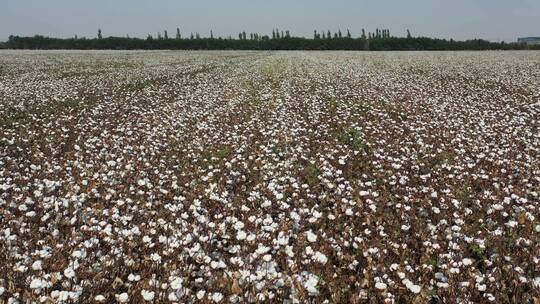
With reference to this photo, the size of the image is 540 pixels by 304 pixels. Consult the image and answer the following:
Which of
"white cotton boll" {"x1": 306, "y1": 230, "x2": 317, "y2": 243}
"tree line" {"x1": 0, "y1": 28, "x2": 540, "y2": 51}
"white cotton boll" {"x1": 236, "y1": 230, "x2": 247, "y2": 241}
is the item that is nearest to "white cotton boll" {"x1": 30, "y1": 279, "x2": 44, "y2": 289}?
"white cotton boll" {"x1": 236, "y1": 230, "x2": 247, "y2": 241}

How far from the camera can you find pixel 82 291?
14.6 ft

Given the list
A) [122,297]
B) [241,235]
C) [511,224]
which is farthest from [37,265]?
[511,224]

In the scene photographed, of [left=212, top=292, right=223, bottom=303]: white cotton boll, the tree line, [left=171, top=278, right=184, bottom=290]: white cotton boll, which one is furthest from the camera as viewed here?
the tree line

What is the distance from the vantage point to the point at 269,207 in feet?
22.5

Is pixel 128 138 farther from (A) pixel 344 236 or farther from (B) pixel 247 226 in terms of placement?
(A) pixel 344 236

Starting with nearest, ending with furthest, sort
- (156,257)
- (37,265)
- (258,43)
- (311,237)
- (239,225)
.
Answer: (37,265) → (156,257) → (311,237) → (239,225) → (258,43)

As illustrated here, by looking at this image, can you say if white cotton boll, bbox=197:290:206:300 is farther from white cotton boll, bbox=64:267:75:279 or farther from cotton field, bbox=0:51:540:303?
white cotton boll, bbox=64:267:75:279

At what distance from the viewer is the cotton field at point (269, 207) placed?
470 centimetres

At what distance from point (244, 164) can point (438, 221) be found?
409 centimetres

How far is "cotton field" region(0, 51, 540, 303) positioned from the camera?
4.70 m

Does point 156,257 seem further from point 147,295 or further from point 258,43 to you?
point 258,43

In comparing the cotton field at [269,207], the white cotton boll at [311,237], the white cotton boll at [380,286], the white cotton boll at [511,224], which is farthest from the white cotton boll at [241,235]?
the white cotton boll at [511,224]

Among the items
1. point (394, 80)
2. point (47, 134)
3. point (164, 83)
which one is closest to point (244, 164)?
point (47, 134)

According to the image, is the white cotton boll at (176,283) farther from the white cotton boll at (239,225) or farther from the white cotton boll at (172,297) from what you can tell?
the white cotton boll at (239,225)
